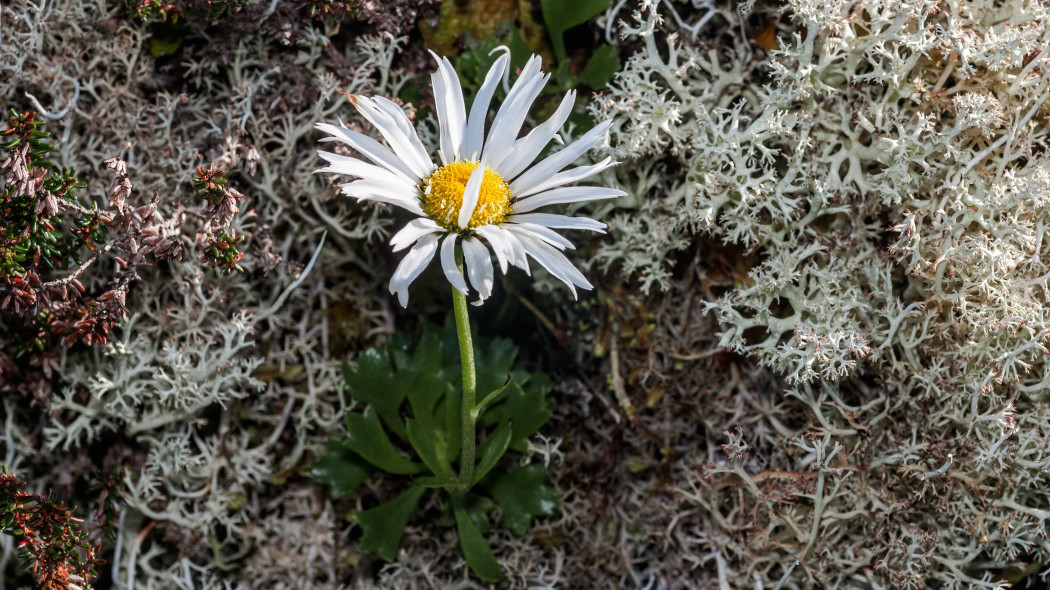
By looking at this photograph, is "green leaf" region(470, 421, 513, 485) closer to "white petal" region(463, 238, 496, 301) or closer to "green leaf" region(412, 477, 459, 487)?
"green leaf" region(412, 477, 459, 487)

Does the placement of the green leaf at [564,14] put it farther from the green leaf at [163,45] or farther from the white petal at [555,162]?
the green leaf at [163,45]

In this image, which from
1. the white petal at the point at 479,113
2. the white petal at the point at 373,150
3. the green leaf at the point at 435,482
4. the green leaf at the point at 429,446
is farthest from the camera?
the green leaf at the point at 429,446

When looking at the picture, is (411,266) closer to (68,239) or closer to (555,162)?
(555,162)

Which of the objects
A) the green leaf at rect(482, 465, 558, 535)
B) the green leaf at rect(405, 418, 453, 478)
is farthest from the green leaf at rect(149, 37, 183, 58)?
the green leaf at rect(482, 465, 558, 535)

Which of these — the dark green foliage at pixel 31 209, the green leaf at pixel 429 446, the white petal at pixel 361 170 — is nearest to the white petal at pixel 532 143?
the white petal at pixel 361 170

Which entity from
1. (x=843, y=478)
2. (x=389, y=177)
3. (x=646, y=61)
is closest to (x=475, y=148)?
(x=389, y=177)
